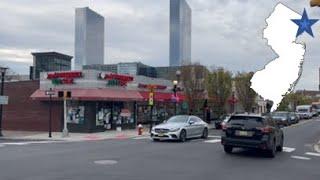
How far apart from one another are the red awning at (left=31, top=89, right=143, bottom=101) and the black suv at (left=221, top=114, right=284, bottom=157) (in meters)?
18.9

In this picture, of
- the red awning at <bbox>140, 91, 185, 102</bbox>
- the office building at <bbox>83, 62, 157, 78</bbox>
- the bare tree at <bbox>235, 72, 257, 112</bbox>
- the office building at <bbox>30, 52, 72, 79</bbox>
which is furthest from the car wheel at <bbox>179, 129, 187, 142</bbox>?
the office building at <bbox>83, 62, 157, 78</bbox>

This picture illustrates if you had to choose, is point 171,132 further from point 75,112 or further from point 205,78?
point 205,78

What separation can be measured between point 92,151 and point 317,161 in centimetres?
847

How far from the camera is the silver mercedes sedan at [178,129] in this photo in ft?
91.4

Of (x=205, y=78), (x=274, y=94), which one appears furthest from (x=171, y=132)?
(x=205, y=78)

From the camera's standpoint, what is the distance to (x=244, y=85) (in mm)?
70000

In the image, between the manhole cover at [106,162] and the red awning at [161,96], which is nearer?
the manhole cover at [106,162]

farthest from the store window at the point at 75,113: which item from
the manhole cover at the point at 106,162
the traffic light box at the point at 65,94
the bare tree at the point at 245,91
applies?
the bare tree at the point at 245,91

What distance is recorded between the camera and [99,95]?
38750 mm

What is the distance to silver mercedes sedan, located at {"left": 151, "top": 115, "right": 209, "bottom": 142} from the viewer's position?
27844mm

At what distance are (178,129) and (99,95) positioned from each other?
12.1 meters

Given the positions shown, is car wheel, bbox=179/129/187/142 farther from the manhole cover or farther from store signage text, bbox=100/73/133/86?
store signage text, bbox=100/73/133/86

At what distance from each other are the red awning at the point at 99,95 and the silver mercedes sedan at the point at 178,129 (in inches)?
412

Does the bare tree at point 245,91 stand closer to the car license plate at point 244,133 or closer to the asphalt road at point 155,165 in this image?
the asphalt road at point 155,165
